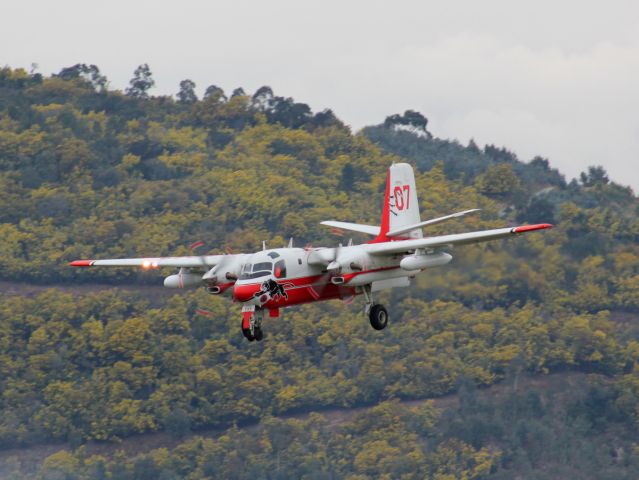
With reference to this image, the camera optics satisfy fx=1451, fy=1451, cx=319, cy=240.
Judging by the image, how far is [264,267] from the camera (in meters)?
54.3

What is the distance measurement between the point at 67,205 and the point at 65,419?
49748 mm

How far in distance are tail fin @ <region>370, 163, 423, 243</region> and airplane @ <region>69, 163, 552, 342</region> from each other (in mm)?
292

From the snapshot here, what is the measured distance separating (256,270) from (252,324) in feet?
6.63

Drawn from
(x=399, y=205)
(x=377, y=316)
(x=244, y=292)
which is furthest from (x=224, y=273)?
(x=399, y=205)

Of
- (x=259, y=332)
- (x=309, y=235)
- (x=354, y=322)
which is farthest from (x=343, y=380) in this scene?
(x=259, y=332)

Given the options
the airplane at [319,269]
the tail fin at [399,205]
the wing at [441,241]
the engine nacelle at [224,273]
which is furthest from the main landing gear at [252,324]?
the tail fin at [399,205]

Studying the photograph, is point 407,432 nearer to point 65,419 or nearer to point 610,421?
point 610,421

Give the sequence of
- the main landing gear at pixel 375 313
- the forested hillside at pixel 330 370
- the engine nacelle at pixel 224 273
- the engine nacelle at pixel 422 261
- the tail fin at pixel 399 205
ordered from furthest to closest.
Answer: the forested hillside at pixel 330 370 < the tail fin at pixel 399 205 < the main landing gear at pixel 375 313 < the engine nacelle at pixel 422 261 < the engine nacelle at pixel 224 273

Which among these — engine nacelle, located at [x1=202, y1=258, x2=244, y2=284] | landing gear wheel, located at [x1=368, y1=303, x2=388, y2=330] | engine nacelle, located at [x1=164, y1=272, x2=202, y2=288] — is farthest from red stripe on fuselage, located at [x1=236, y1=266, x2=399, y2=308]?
engine nacelle, located at [x1=164, y1=272, x2=202, y2=288]

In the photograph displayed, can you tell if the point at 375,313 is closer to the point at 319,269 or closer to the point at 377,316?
the point at 377,316

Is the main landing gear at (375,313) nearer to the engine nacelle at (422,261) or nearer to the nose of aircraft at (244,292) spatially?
the engine nacelle at (422,261)

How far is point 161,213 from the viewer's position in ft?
637

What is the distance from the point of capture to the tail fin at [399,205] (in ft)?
199

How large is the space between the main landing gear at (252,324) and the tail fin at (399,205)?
788 centimetres
